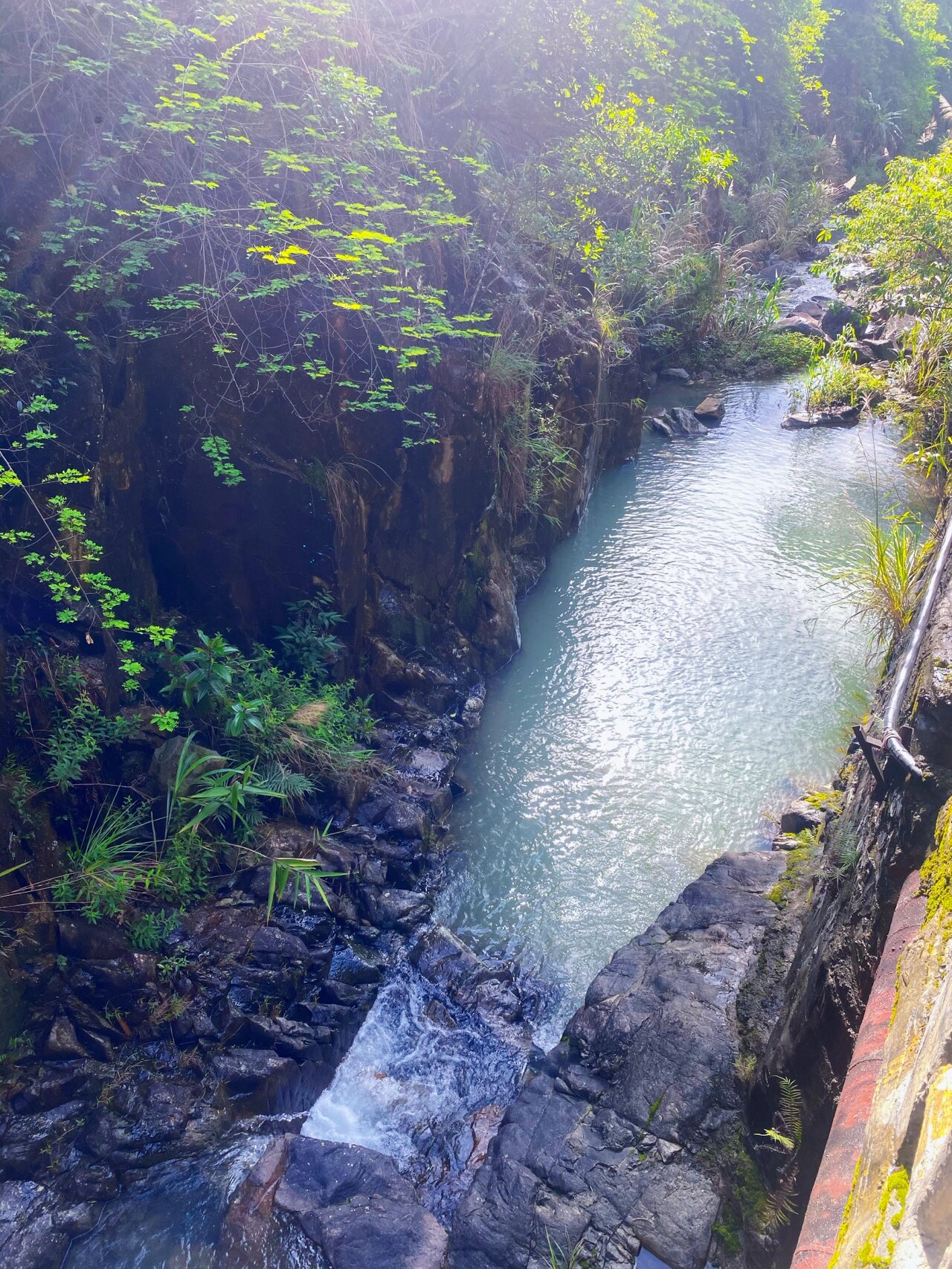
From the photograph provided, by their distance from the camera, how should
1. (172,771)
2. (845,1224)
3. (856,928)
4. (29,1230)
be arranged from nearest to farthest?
(845,1224), (856,928), (29,1230), (172,771)

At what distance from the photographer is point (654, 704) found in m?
7.46

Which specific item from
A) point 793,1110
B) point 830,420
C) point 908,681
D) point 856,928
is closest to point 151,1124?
point 793,1110

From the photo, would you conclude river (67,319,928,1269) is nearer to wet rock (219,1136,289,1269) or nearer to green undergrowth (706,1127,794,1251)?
wet rock (219,1136,289,1269)

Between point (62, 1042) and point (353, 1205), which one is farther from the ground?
point (62, 1042)

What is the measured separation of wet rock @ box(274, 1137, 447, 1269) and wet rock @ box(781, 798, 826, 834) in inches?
141

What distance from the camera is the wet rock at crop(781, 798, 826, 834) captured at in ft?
18.6

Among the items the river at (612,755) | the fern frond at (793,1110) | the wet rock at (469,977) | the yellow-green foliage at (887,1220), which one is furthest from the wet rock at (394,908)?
the yellow-green foliage at (887,1220)

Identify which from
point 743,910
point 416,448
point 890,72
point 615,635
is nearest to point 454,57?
point 416,448

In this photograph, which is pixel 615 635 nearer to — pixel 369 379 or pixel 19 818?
pixel 369 379

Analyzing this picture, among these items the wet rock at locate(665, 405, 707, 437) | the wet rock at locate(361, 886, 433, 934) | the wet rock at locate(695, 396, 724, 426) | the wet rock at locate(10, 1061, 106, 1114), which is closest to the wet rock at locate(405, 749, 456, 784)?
the wet rock at locate(361, 886, 433, 934)

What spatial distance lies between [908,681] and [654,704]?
153 inches

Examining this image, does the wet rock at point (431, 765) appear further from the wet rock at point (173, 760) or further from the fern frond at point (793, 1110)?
the fern frond at point (793, 1110)

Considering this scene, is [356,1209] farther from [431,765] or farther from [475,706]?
[475,706]

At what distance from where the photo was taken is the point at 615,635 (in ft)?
27.6
